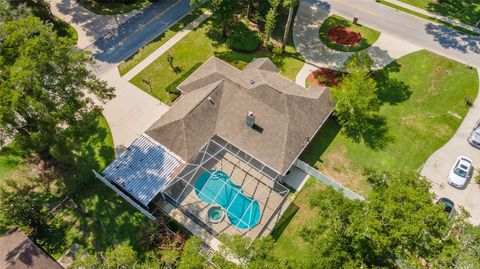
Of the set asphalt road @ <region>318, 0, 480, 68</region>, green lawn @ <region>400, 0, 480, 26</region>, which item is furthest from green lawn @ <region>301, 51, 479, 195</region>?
green lawn @ <region>400, 0, 480, 26</region>

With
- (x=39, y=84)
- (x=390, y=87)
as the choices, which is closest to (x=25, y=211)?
(x=39, y=84)

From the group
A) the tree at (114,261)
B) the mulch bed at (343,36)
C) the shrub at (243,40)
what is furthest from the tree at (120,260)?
the mulch bed at (343,36)

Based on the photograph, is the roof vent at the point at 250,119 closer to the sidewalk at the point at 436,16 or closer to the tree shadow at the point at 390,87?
the tree shadow at the point at 390,87

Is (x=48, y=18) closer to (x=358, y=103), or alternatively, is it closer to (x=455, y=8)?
(x=358, y=103)

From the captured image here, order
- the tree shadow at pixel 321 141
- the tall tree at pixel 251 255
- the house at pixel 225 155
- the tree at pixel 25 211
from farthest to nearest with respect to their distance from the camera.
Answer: the tree shadow at pixel 321 141
the house at pixel 225 155
the tree at pixel 25 211
the tall tree at pixel 251 255

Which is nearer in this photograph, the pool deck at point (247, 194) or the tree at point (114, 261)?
the tree at point (114, 261)

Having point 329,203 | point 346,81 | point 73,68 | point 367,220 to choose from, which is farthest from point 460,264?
point 73,68

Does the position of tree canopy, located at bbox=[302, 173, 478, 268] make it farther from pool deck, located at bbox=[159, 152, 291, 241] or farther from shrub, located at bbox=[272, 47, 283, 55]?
shrub, located at bbox=[272, 47, 283, 55]

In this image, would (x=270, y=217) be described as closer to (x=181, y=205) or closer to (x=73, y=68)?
(x=181, y=205)
